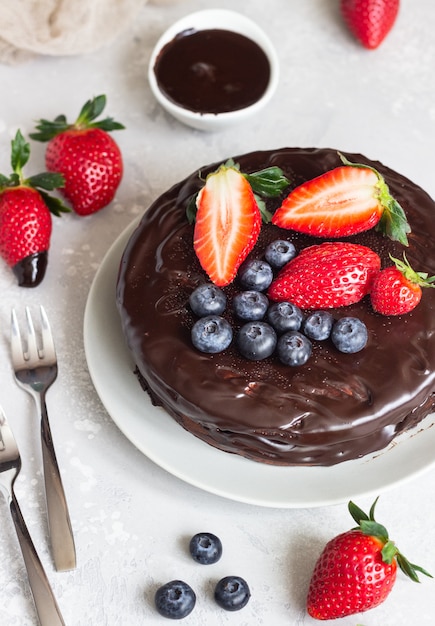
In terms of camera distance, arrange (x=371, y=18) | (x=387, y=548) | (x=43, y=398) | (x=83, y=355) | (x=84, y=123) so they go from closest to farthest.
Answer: (x=387, y=548) → (x=43, y=398) → (x=83, y=355) → (x=84, y=123) → (x=371, y=18)

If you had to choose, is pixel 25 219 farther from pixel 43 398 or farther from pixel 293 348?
pixel 293 348

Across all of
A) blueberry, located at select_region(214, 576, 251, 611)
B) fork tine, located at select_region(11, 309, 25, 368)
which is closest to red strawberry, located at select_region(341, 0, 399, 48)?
fork tine, located at select_region(11, 309, 25, 368)

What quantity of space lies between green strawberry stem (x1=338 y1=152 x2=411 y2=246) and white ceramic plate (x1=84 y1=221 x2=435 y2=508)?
18.8 inches

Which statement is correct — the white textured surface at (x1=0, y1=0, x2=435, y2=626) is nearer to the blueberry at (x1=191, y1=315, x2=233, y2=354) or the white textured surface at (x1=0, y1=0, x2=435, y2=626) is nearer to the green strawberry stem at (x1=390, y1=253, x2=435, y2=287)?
the blueberry at (x1=191, y1=315, x2=233, y2=354)

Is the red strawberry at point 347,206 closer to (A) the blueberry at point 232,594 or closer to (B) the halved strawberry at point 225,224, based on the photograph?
(B) the halved strawberry at point 225,224

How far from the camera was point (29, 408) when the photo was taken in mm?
2256

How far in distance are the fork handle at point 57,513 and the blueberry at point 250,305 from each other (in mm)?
607

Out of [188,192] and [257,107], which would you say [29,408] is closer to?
[188,192]

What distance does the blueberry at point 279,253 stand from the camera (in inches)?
78.7

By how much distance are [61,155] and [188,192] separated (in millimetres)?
515

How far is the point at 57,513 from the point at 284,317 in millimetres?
735

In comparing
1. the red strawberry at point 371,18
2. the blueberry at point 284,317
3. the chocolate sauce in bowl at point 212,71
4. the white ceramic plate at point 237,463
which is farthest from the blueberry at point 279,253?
the red strawberry at point 371,18

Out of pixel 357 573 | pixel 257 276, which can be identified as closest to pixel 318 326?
pixel 257 276

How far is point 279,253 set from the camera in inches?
78.7
